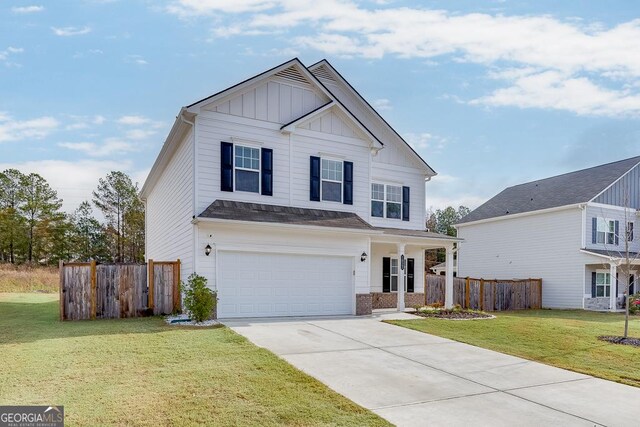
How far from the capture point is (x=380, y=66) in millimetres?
16016

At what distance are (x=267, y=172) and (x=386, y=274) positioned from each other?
7351 millimetres

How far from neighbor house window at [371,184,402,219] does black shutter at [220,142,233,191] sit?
267 inches

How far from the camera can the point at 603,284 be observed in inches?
892

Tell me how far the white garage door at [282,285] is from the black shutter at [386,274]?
3802mm

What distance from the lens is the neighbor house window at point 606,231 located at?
899 inches

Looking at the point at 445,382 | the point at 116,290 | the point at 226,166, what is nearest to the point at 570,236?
the point at 226,166

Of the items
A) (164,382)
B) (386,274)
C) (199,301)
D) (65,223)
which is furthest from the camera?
(65,223)

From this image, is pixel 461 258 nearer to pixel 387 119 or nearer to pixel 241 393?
pixel 387 119

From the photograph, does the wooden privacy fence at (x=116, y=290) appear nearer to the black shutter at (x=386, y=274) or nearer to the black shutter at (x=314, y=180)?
the black shutter at (x=314, y=180)

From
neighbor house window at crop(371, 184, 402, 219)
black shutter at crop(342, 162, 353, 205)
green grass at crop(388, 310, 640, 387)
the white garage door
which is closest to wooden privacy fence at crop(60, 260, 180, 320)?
the white garage door

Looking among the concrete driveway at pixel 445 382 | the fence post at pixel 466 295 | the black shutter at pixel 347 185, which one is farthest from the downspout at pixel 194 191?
the fence post at pixel 466 295

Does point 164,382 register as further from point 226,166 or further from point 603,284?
point 603,284

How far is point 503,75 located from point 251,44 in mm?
9077

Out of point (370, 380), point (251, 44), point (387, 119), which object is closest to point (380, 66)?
point (387, 119)
